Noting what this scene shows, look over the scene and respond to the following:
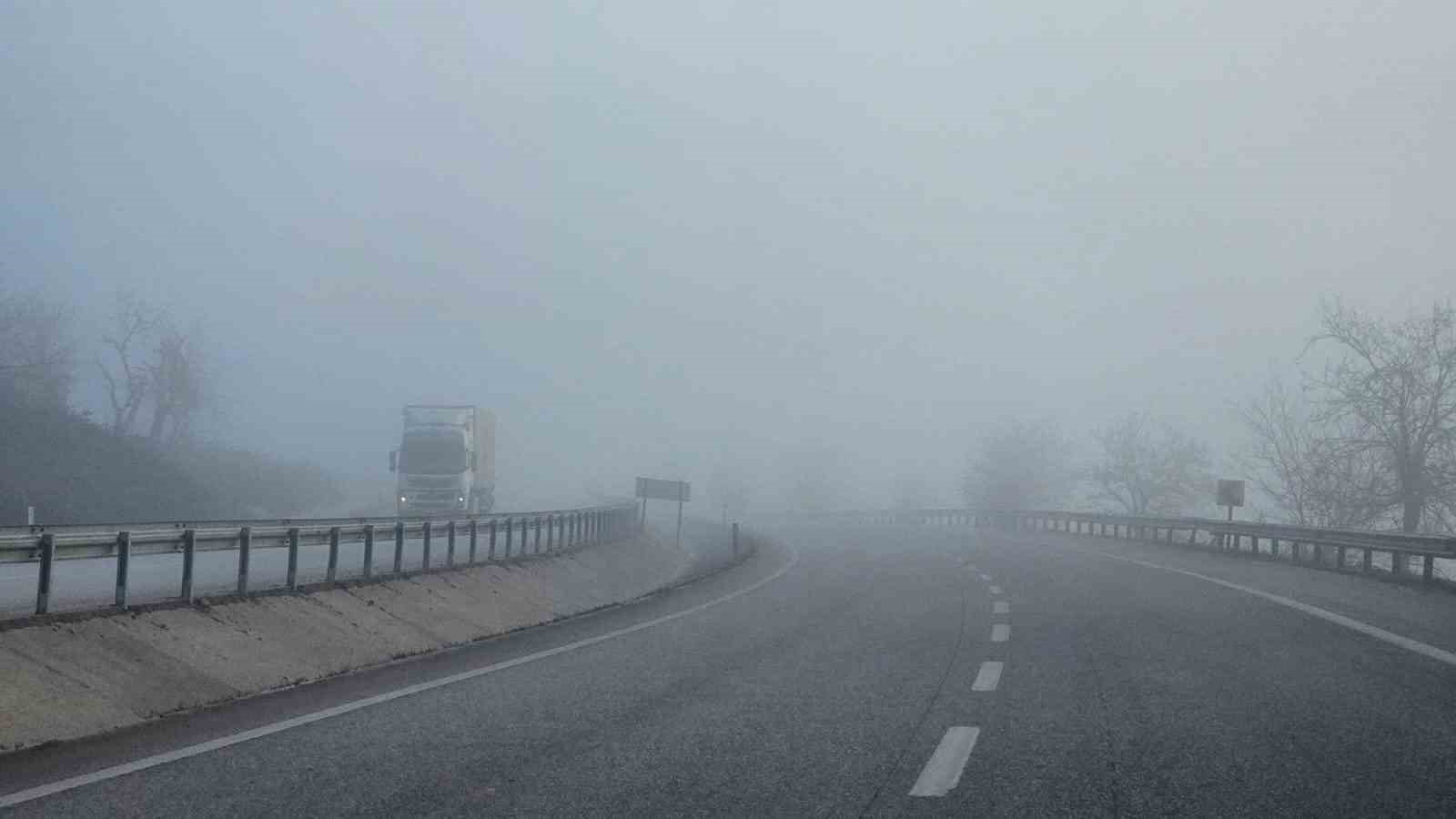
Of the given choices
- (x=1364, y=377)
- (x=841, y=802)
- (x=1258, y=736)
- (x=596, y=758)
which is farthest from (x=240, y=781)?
(x=1364, y=377)

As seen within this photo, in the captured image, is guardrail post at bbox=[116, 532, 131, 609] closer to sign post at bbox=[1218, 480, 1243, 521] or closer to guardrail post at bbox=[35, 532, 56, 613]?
guardrail post at bbox=[35, 532, 56, 613]

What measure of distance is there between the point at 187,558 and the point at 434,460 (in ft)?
114

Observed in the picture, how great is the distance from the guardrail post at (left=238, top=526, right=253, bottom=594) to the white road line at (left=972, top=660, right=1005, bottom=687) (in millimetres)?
7192

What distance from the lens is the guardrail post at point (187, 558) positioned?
13812 millimetres

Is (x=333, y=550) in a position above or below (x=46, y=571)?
below

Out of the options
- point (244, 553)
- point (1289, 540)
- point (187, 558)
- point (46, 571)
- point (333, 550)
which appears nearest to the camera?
point (46, 571)

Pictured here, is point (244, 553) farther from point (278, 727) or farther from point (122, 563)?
point (278, 727)

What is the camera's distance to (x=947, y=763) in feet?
26.9

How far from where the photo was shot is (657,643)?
15.2m

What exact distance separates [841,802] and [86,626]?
23.5 feet

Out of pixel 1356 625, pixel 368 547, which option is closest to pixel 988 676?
pixel 1356 625

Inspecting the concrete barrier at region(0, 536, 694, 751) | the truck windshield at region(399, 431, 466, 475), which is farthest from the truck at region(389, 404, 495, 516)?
the concrete barrier at region(0, 536, 694, 751)

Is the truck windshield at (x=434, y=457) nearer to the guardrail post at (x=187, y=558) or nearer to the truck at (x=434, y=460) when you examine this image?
the truck at (x=434, y=460)

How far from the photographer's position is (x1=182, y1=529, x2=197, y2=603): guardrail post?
1381 centimetres
